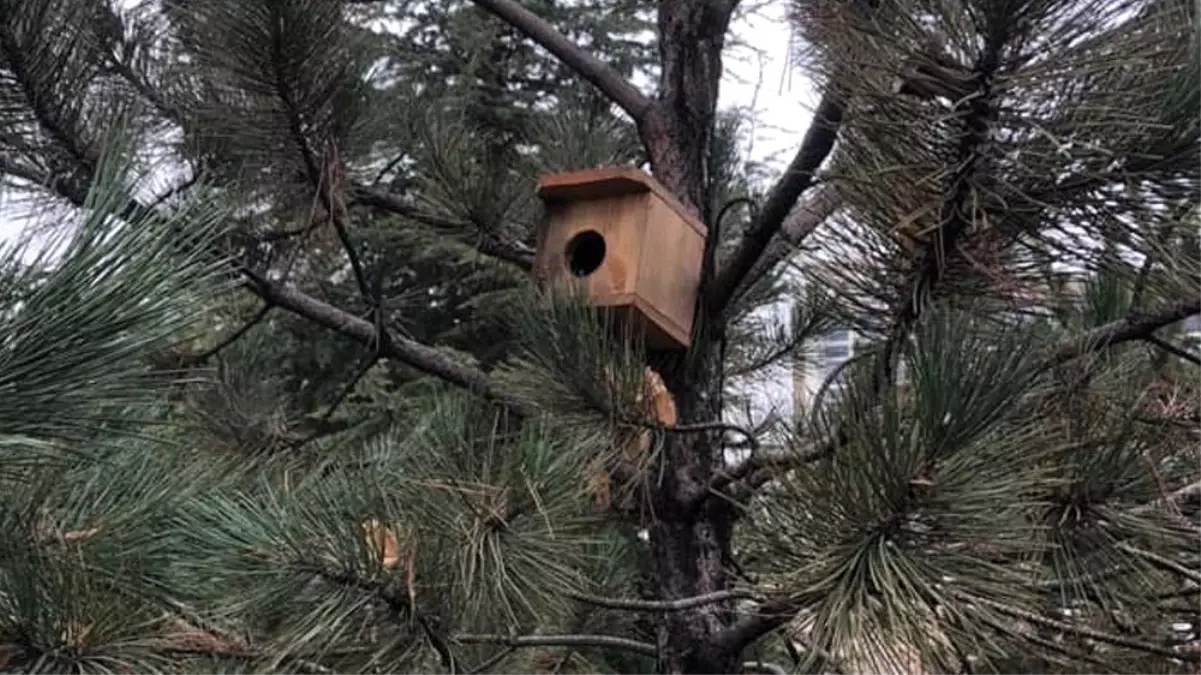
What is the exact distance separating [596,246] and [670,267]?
4.7 inches

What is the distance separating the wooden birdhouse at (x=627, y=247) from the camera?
1655 mm

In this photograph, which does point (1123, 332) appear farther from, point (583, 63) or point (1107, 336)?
point (583, 63)

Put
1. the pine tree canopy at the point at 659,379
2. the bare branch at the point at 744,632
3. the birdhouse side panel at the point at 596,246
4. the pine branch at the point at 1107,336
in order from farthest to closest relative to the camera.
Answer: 1. the birdhouse side panel at the point at 596,246
2. the bare branch at the point at 744,632
3. the pine branch at the point at 1107,336
4. the pine tree canopy at the point at 659,379

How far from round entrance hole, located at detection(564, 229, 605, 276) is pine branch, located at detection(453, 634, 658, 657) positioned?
52 centimetres

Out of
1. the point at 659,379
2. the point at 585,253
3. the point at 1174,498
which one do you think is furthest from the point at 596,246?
the point at 1174,498

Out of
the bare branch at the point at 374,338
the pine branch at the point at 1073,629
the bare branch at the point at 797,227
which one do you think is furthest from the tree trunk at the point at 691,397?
the pine branch at the point at 1073,629

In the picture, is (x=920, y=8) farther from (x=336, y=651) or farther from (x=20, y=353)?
(x=336, y=651)

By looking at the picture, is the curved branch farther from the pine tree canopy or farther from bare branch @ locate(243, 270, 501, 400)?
bare branch @ locate(243, 270, 501, 400)

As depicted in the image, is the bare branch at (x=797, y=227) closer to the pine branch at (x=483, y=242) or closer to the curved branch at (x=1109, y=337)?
the curved branch at (x=1109, y=337)

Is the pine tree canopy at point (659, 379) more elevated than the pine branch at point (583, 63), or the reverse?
the pine branch at point (583, 63)

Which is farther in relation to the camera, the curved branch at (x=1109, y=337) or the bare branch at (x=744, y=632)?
the bare branch at (x=744, y=632)

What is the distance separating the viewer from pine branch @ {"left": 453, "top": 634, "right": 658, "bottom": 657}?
133cm

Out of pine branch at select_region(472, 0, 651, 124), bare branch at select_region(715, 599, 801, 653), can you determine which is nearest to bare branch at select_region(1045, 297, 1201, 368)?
bare branch at select_region(715, 599, 801, 653)

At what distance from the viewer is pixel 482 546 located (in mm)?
1245
